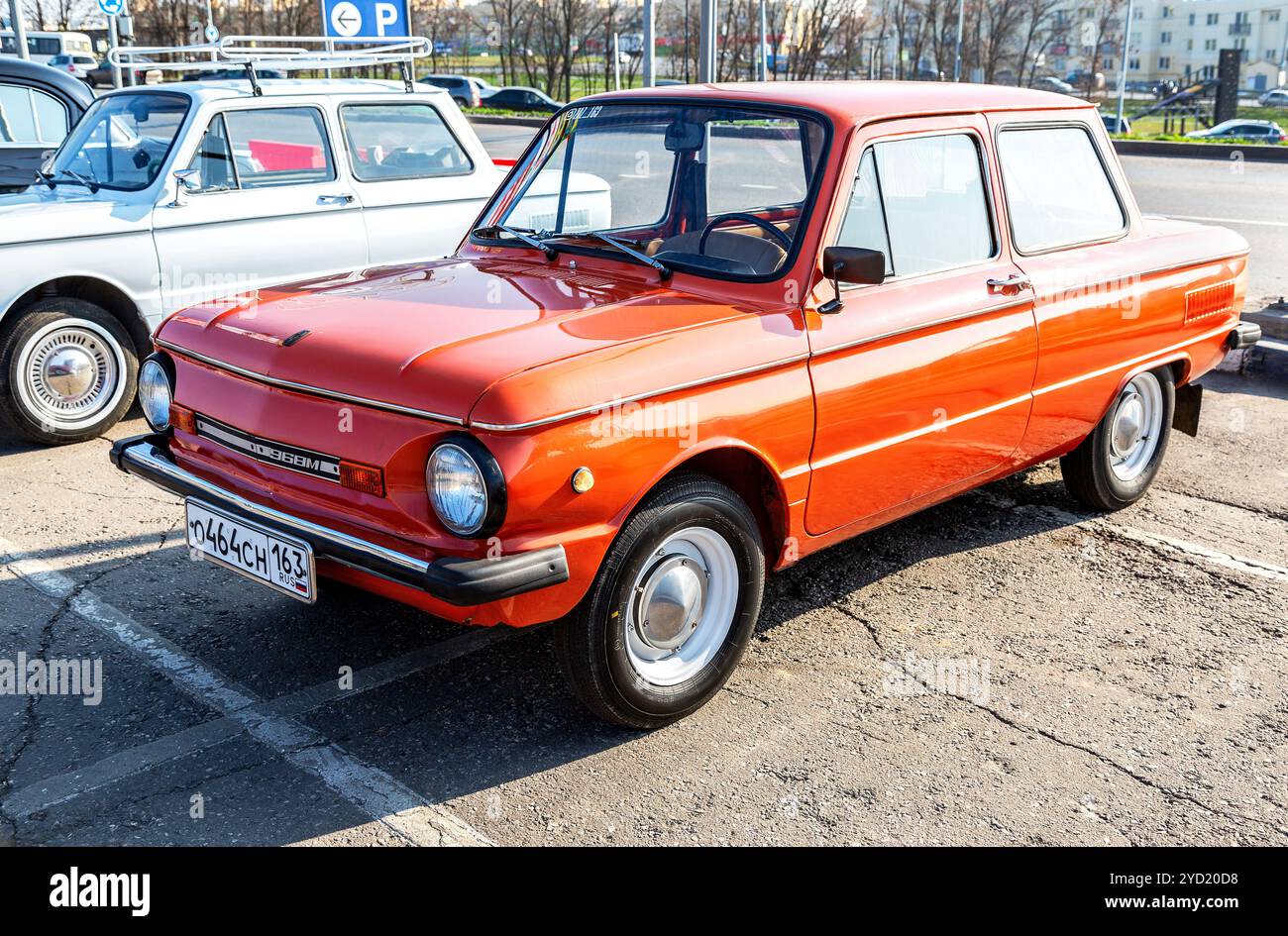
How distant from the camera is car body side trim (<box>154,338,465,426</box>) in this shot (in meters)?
3.12

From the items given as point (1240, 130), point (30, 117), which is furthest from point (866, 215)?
point (1240, 130)

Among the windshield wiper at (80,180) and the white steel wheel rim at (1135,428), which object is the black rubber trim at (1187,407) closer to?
the white steel wheel rim at (1135,428)

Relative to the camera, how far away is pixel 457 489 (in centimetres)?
310

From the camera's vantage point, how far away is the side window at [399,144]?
7.36 m

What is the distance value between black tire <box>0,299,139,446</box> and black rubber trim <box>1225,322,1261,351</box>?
5743mm

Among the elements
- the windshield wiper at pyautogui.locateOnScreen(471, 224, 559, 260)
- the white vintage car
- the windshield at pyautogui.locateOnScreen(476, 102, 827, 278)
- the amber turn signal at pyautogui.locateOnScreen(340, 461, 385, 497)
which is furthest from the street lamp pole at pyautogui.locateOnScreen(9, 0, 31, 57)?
the amber turn signal at pyautogui.locateOnScreen(340, 461, 385, 497)

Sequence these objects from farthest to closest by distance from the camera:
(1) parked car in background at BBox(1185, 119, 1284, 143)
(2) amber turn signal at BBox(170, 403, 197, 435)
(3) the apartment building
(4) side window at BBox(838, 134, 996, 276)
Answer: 1. (3) the apartment building
2. (1) parked car in background at BBox(1185, 119, 1284, 143)
3. (4) side window at BBox(838, 134, 996, 276)
4. (2) amber turn signal at BBox(170, 403, 197, 435)

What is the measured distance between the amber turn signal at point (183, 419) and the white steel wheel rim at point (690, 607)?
156cm

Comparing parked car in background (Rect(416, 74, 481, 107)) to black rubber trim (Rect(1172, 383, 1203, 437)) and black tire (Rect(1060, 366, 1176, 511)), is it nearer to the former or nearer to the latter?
black rubber trim (Rect(1172, 383, 1203, 437))

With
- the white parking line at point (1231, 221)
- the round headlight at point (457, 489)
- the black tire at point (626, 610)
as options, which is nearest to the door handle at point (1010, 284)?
the black tire at point (626, 610)

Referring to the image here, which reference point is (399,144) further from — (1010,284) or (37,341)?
(1010,284)

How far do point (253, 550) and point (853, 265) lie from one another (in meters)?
2.02

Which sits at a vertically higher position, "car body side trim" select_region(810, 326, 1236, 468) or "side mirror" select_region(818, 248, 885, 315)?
"side mirror" select_region(818, 248, 885, 315)
